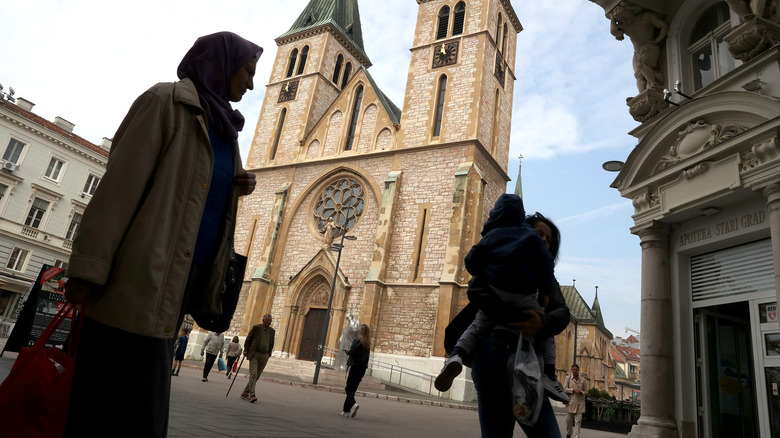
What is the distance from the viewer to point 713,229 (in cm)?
Result: 687

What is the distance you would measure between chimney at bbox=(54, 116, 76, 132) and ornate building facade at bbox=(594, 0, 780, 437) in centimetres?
3599

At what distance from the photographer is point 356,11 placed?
37.2 m

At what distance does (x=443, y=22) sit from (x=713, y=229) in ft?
77.9

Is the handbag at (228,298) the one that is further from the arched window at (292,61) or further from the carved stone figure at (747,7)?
the arched window at (292,61)

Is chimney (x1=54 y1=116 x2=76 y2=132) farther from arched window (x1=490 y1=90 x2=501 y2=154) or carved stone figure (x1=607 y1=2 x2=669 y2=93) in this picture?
carved stone figure (x1=607 y1=2 x2=669 y2=93)

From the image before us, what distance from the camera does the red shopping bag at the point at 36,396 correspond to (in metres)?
1.48

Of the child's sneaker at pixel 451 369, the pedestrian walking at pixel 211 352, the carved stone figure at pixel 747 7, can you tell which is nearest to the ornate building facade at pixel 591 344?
the pedestrian walking at pixel 211 352

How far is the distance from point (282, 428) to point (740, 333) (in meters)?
6.64

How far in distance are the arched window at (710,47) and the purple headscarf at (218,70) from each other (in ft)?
26.1

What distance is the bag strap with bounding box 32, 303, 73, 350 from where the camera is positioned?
5.26 ft

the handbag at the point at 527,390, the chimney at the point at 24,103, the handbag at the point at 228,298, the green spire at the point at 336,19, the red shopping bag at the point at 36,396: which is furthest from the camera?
the green spire at the point at 336,19

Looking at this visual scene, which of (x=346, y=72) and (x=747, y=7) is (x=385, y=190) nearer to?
(x=346, y=72)

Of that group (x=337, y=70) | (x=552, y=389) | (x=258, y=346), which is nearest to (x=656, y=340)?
(x=552, y=389)

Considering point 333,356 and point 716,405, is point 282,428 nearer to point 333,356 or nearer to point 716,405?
point 716,405
